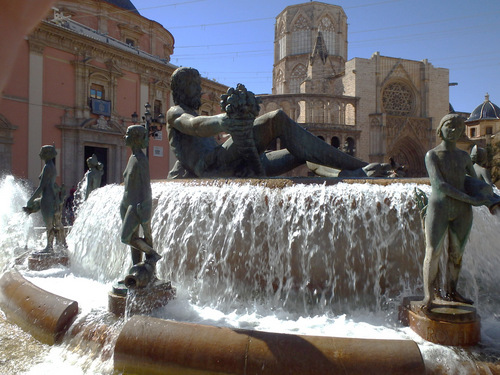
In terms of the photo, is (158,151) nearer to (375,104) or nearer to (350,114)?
(350,114)

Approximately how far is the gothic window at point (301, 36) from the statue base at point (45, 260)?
46172 mm

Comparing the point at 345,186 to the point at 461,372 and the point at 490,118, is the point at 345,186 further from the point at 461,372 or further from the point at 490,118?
the point at 490,118

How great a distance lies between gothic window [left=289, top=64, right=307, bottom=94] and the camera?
4841 cm

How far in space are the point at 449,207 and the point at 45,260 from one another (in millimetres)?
5296

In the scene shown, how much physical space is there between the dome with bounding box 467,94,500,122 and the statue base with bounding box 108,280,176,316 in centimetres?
4979

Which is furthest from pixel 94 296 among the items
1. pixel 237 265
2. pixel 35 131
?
pixel 35 131

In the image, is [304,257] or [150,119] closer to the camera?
[304,257]

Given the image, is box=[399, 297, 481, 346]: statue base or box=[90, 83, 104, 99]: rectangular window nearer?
box=[399, 297, 481, 346]: statue base

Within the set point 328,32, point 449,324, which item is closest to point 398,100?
point 328,32

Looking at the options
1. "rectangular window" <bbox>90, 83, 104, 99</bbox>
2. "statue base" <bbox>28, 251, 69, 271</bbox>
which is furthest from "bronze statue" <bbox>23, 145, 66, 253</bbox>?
"rectangular window" <bbox>90, 83, 104, 99</bbox>

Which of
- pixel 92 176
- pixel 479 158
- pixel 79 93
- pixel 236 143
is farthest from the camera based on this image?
pixel 79 93

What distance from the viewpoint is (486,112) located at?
45.2 meters

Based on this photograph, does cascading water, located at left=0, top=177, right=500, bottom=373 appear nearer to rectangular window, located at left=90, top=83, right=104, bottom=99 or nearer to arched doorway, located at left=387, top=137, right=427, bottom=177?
rectangular window, located at left=90, top=83, right=104, bottom=99

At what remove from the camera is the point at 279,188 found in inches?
157
